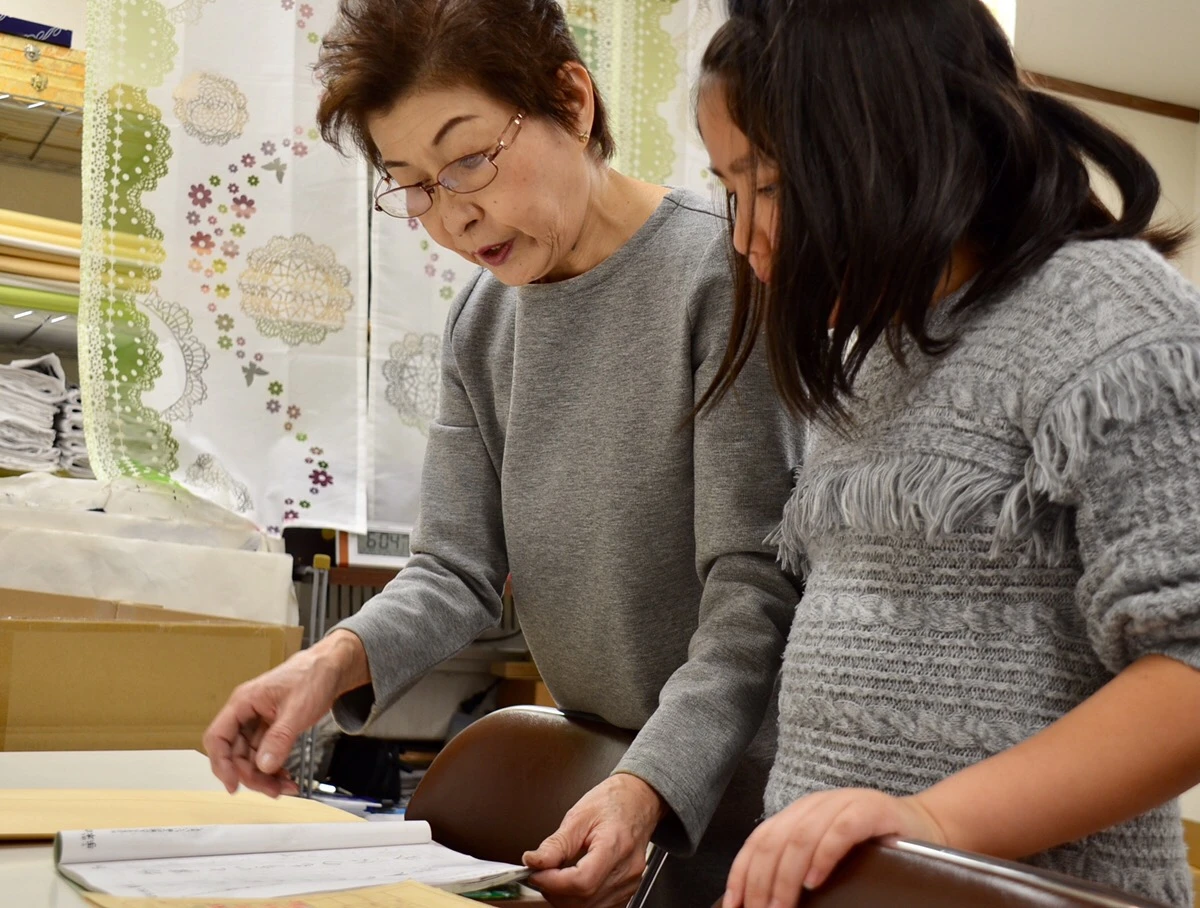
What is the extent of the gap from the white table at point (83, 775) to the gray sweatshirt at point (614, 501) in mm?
234

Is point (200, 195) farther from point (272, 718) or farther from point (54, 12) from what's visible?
point (272, 718)

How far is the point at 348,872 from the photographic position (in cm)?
76

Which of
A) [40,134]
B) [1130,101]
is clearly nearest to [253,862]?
[40,134]

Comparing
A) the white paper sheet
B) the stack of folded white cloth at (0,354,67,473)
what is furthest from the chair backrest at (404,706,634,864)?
the stack of folded white cloth at (0,354,67,473)

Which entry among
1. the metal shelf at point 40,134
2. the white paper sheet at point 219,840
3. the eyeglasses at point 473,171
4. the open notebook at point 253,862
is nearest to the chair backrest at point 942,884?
the open notebook at point 253,862

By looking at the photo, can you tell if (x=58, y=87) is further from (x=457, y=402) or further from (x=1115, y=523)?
(x=1115, y=523)

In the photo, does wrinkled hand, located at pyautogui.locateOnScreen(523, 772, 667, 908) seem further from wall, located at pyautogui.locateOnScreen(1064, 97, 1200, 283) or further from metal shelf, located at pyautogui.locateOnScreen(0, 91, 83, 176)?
wall, located at pyautogui.locateOnScreen(1064, 97, 1200, 283)

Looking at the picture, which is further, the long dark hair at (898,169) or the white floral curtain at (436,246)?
the white floral curtain at (436,246)

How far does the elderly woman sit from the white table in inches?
7.7

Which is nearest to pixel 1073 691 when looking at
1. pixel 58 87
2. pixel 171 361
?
pixel 171 361

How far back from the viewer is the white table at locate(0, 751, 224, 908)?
2.50ft

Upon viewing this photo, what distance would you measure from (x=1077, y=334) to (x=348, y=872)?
1.75ft

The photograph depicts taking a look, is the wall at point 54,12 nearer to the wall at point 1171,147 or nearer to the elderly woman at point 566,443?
the elderly woman at point 566,443

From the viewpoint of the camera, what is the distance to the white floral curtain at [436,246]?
252 centimetres
